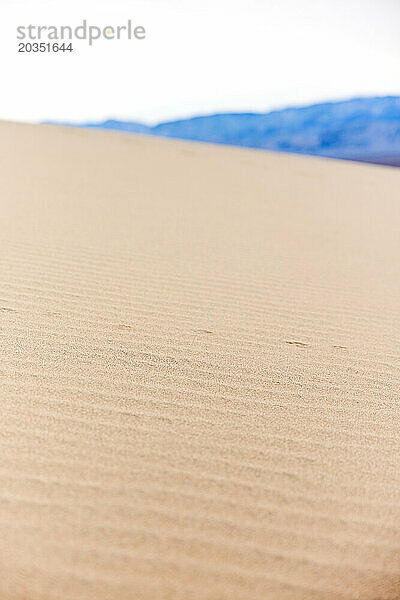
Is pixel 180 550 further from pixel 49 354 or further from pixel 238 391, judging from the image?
pixel 49 354

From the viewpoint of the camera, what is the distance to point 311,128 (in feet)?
261

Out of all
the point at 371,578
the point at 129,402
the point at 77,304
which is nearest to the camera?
the point at 371,578

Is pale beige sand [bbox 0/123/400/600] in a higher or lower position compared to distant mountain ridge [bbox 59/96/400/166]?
lower

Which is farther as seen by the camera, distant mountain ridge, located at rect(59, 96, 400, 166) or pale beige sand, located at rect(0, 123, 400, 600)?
distant mountain ridge, located at rect(59, 96, 400, 166)

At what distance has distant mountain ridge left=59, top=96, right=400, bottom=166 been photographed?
227ft

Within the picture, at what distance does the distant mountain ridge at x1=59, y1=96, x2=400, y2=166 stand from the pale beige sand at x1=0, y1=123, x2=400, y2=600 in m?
57.3

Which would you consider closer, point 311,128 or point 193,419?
point 193,419

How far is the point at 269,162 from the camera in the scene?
16.5m

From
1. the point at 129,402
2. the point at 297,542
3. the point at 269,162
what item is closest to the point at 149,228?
the point at 129,402

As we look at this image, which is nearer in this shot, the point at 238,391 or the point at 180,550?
the point at 180,550

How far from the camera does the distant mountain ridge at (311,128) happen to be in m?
69.2

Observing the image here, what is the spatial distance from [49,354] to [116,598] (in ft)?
4.86

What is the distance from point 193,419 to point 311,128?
81.1 metres

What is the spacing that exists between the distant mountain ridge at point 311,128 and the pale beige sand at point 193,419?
57308mm
